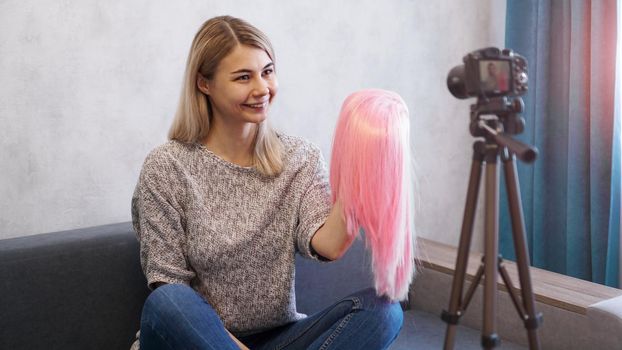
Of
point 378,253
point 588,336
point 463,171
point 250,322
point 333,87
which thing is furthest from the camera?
point 463,171

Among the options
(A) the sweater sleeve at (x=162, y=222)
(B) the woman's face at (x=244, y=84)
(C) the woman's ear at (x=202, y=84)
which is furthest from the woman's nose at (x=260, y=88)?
(A) the sweater sleeve at (x=162, y=222)

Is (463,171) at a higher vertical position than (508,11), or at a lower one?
lower

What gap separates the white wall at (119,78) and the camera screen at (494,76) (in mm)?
1202

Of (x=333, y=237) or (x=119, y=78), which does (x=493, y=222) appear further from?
(x=119, y=78)

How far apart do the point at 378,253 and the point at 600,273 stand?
1455mm

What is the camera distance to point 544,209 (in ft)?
9.34

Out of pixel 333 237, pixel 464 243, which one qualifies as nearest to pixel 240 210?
pixel 333 237

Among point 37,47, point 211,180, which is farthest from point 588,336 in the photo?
point 37,47

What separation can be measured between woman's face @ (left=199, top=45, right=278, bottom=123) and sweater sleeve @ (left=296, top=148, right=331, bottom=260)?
0.69 feet

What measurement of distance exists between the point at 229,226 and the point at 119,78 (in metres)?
0.61

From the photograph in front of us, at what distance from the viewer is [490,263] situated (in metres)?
1.26

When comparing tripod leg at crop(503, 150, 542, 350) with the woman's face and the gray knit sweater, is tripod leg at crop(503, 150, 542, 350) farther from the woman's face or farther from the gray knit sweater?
the woman's face

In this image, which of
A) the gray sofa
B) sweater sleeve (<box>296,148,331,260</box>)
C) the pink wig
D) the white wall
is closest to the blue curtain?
the white wall

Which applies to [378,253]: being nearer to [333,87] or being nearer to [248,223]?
[248,223]
